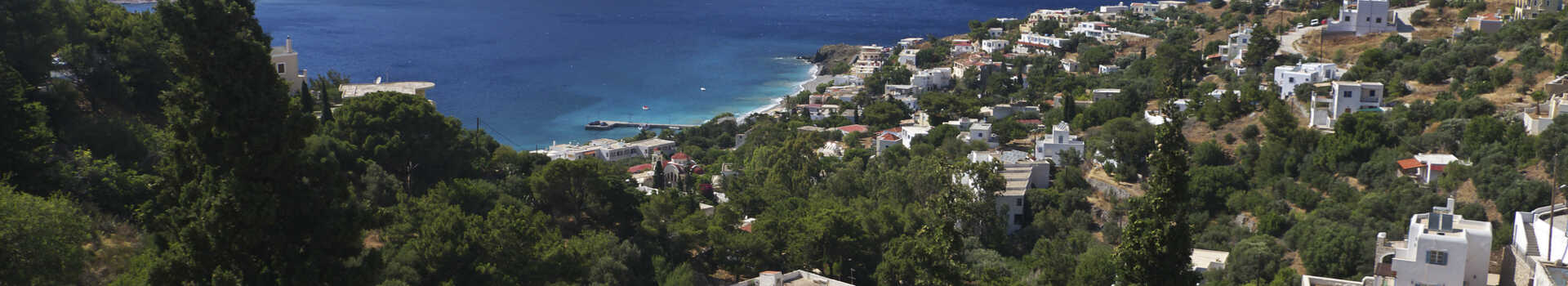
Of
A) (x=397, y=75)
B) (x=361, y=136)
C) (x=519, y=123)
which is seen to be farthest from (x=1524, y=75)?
(x=397, y=75)

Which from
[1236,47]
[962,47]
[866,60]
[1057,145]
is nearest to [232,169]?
[1057,145]

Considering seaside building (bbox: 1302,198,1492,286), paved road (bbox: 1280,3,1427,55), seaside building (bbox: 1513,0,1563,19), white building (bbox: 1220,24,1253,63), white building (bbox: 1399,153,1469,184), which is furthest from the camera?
white building (bbox: 1220,24,1253,63)

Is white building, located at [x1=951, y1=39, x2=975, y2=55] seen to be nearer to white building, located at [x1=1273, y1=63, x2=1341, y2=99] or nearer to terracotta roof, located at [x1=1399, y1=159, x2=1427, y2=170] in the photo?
white building, located at [x1=1273, y1=63, x2=1341, y2=99]

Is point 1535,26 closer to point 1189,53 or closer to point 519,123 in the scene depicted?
point 1189,53

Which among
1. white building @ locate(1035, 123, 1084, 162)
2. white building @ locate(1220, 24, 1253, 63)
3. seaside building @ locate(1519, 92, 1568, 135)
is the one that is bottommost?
white building @ locate(1035, 123, 1084, 162)

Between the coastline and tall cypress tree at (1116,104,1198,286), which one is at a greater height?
tall cypress tree at (1116,104,1198,286)

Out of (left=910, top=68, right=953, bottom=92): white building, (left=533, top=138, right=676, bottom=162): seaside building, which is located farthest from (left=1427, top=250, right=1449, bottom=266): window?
(left=910, top=68, right=953, bottom=92): white building

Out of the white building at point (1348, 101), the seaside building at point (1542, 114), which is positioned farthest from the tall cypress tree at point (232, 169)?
the white building at point (1348, 101)
